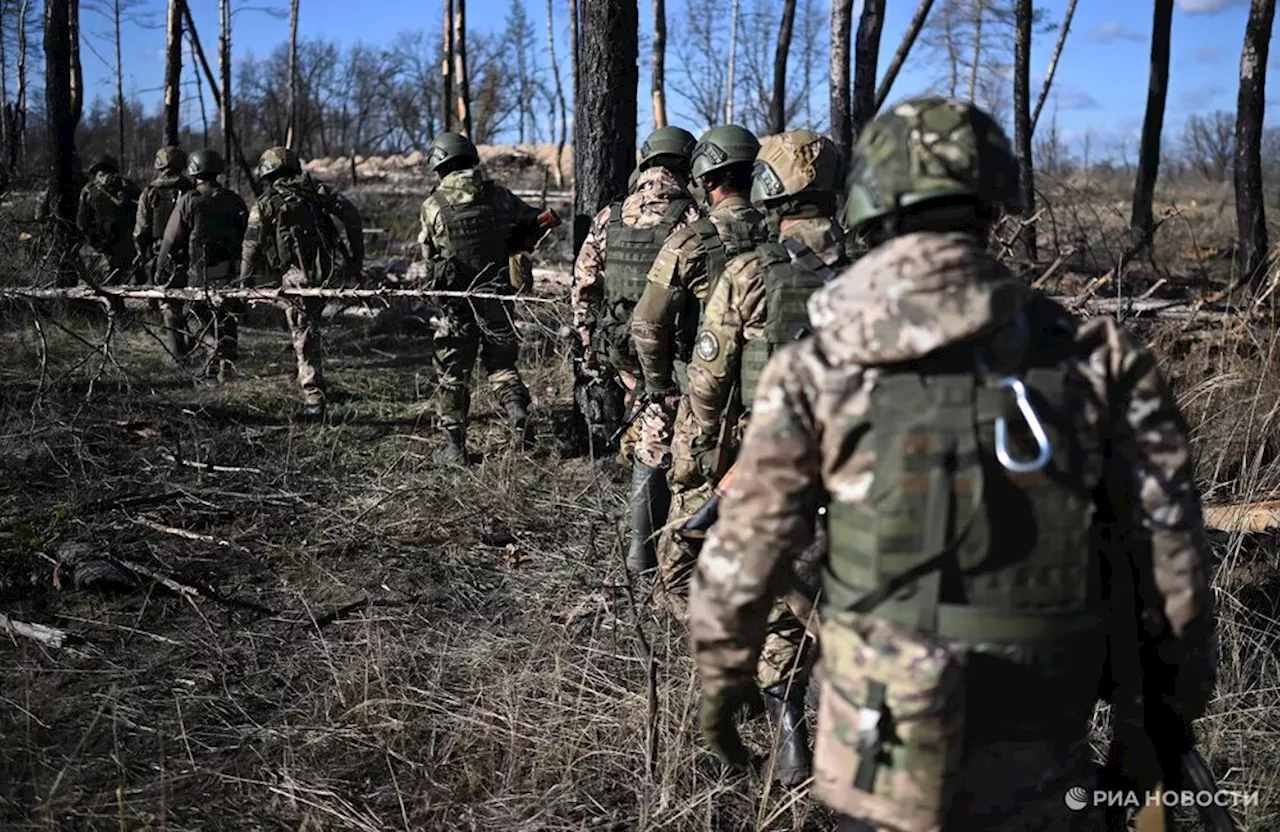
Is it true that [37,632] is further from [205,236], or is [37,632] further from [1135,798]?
[205,236]

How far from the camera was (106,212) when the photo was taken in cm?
1067

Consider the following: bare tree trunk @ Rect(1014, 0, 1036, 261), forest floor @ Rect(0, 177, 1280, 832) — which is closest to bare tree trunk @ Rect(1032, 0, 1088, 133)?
bare tree trunk @ Rect(1014, 0, 1036, 261)

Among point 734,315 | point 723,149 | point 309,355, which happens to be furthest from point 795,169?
point 309,355

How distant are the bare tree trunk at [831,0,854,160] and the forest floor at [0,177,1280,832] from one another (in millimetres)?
5585

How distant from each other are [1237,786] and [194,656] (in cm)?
346

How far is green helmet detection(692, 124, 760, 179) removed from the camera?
4.27m

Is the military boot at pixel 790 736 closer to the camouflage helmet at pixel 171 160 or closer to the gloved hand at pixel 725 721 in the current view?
the gloved hand at pixel 725 721

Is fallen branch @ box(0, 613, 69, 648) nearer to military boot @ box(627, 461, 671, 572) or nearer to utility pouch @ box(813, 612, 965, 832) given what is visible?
military boot @ box(627, 461, 671, 572)

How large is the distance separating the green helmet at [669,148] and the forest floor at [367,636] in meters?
1.34

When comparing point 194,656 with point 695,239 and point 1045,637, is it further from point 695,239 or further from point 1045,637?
point 1045,637

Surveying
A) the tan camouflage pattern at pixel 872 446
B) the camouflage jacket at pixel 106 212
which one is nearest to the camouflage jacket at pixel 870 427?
the tan camouflage pattern at pixel 872 446

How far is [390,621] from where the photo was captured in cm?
432

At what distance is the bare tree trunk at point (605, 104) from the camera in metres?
6.52

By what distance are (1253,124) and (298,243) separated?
9.96m
